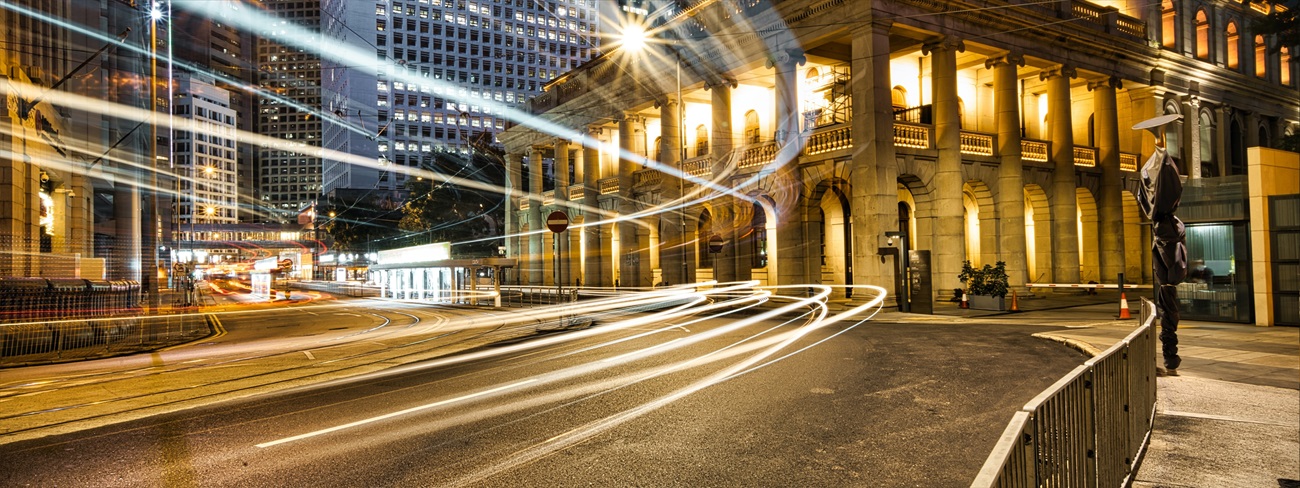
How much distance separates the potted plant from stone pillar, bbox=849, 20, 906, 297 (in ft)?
9.39

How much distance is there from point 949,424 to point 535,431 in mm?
4551

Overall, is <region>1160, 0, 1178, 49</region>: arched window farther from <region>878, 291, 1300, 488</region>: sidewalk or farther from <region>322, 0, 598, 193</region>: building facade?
<region>322, 0, 598, 193</region>: building facade

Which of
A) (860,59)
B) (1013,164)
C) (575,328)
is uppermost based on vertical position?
(860,59)

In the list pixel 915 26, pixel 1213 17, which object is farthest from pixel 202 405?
pixel 1213 17

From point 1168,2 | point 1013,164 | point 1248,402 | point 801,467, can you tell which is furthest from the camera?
point 1168,2

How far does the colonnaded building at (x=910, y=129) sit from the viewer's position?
28.6 metres

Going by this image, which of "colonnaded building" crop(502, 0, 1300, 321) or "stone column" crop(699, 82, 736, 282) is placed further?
"stone column" crop(699, 82, 736, 282)

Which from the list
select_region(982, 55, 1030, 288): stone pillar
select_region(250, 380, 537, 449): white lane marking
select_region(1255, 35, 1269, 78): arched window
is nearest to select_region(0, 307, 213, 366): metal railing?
select_region(250, 380, 537, 449): white lane marking

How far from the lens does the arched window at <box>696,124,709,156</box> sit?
42.7 metres

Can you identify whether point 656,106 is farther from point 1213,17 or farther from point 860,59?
point 1213,17

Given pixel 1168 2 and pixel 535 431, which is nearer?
pixel 535 431

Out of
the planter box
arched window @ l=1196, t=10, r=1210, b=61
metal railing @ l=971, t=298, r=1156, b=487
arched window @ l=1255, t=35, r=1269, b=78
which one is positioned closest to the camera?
metal railing @ l=971, t=298, r=1156, b=487

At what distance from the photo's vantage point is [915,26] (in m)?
27.9

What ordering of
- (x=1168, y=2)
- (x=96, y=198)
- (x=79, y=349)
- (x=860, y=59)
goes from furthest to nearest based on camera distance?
1. (x=96, y=198)
2. (x=1168, y=2)
3. (x=860, y=59)
4. (x=79, y=349)
